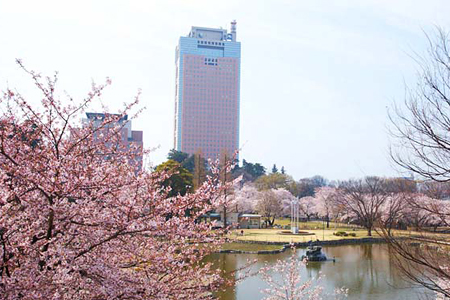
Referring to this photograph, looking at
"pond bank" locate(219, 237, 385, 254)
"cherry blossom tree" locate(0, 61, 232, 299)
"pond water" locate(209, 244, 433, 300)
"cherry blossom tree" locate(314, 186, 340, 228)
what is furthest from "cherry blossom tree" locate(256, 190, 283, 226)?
"cherry blossom tree" locate(0, 61, 232, 299)

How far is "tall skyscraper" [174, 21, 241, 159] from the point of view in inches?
3123

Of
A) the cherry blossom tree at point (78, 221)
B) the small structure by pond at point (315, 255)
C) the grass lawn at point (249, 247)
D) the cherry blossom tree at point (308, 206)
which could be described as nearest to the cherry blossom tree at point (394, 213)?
the cherry blossom tree at point (78, 221)

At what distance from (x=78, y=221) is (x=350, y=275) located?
44.1 feet

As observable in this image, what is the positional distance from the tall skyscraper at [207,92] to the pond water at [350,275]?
5841 centimetres

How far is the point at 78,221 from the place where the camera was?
335 centimetres

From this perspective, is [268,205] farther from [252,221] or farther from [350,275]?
[350,275]

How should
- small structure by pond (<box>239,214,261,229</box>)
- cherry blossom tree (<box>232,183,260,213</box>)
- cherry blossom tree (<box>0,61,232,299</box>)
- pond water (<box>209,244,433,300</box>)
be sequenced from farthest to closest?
cherry blossom tree (<box>232,183,260,213</box>) < small structure by pond (<box>239,214,261,229</box>) < pond water (<box>209,244,433,300</box>) < cherry blossom tree (<box>0,61,232,299</box>)

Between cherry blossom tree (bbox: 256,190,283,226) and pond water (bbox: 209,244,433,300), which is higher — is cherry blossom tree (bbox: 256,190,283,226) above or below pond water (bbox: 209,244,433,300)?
above

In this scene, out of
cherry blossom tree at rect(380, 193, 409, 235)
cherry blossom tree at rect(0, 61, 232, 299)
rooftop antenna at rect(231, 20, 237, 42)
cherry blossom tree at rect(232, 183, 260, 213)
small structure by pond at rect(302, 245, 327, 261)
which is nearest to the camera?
cherry blossom tree at rect(0, 61, 232, 299)

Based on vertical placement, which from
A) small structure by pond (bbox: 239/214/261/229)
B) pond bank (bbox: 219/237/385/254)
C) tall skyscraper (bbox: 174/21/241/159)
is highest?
tall skyscraper (bbox: 174/21/241/159)

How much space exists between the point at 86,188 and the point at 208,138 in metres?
76.2

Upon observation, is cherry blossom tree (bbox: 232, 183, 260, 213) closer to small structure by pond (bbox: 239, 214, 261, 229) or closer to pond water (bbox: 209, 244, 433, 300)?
small structure by pond (bbox: 239, 214, 261, 229)

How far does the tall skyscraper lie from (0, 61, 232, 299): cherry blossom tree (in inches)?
2936

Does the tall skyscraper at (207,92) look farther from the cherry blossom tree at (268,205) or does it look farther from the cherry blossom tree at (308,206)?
the cherry blossom tree at (268,205)
